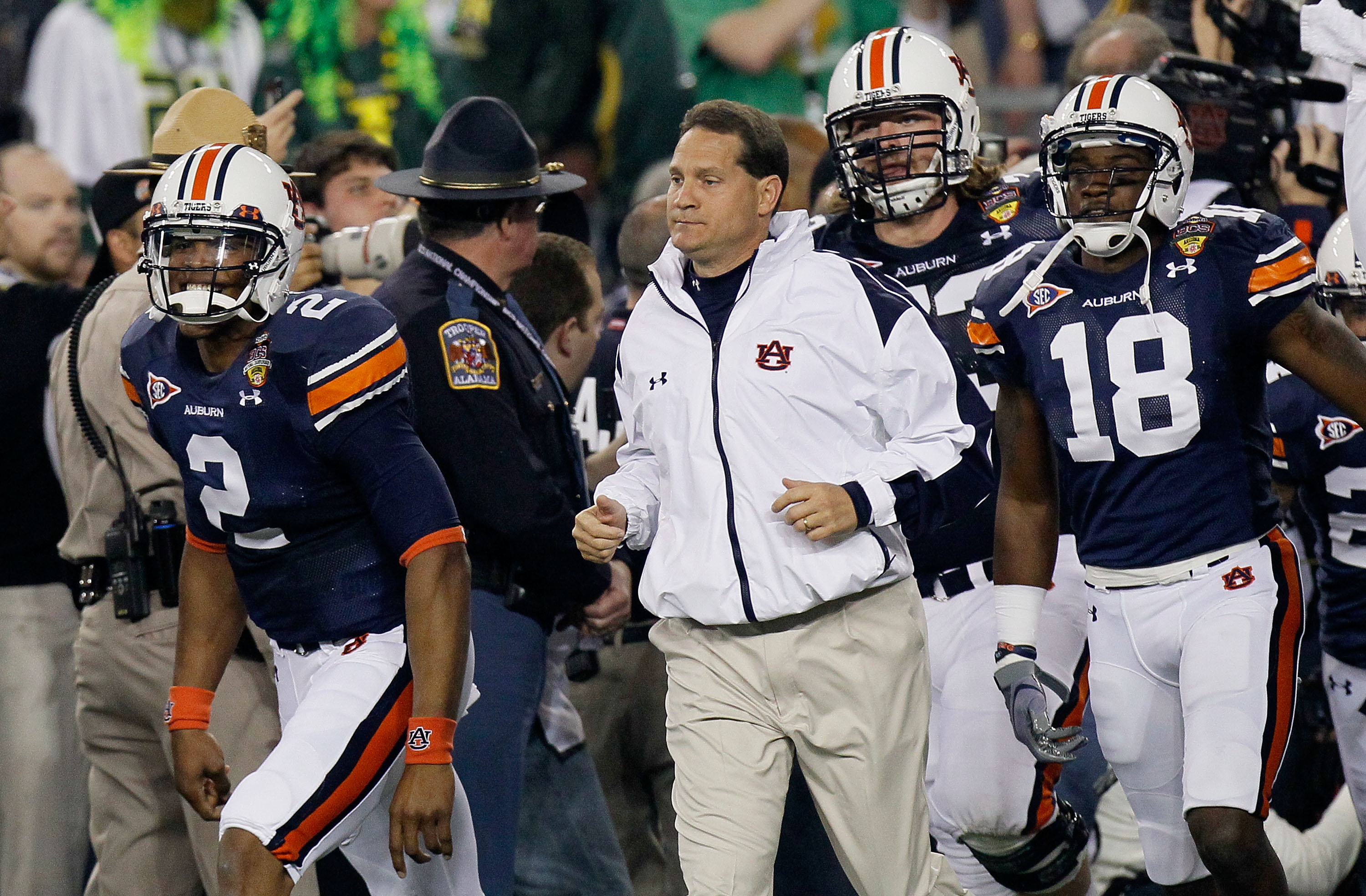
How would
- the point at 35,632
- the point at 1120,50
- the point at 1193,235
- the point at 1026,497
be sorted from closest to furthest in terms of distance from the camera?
the point at 1193,235, the point at 1026,497, the point at 35,632, the point at 1120,50

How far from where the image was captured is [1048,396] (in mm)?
4441

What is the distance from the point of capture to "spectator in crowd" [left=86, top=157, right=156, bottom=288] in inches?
211

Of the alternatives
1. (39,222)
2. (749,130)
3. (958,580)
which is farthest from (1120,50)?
(39,222)

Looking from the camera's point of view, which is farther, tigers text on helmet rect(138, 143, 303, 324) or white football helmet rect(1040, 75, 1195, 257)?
white football helmet rect(1040, 75, 1195, 257)

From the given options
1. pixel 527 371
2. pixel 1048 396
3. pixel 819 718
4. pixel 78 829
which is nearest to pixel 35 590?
pixel 78 829

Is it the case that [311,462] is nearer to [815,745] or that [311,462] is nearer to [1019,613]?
[815,745]

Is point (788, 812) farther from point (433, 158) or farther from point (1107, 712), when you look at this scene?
point (433, 158)

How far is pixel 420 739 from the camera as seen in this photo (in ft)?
12.9

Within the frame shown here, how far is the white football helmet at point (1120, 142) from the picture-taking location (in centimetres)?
434

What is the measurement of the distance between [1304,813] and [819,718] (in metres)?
2.81

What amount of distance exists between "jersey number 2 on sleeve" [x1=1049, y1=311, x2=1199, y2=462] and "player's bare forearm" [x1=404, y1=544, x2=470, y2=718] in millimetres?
1512

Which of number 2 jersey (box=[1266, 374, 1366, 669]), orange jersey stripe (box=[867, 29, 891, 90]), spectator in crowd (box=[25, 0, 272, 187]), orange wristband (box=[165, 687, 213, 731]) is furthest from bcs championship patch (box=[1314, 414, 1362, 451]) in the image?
spectator in crowd (box=[25, 0, 272, 187])

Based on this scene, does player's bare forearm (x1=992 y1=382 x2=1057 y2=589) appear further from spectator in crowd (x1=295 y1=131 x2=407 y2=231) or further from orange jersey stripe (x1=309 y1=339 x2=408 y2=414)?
spectator in crowd (x1=295 y1=131 x2=407 y2=231)

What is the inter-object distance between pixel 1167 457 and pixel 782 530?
3.28ft
